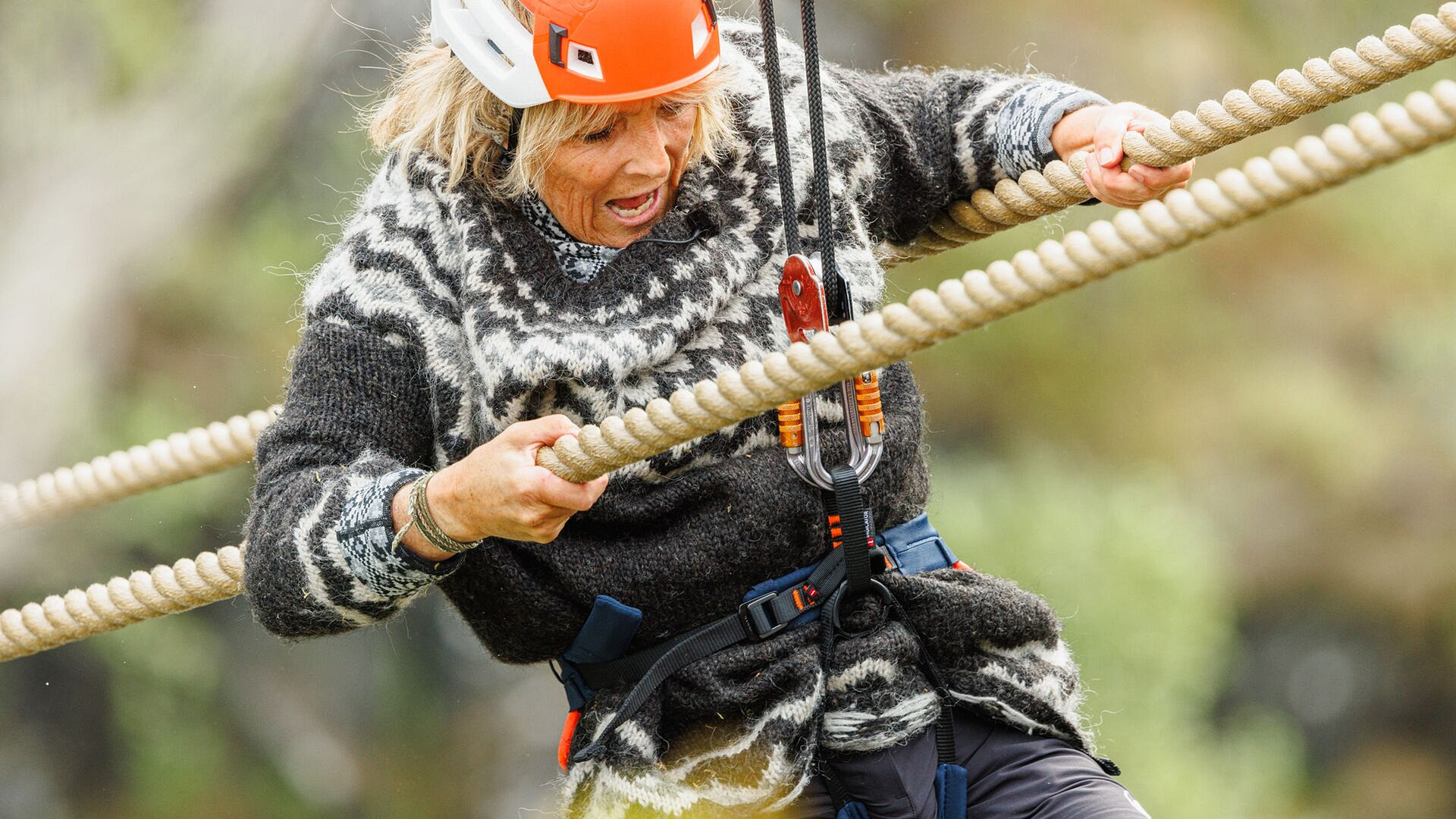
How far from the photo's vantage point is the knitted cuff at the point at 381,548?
1.18 meters

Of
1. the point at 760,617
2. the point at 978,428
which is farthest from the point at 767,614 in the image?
the point at 978,428

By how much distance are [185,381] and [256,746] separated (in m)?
1.08

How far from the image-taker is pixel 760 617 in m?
1.29

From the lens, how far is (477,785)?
15.6 ft

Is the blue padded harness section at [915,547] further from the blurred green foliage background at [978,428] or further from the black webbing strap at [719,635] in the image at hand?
the blurred green foliage background at [978,428]

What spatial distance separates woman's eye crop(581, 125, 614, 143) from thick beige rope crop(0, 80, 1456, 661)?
0.97ft

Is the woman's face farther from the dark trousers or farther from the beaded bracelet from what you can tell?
the dark trousers

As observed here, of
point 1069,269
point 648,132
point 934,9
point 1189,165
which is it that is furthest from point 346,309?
point 934,9

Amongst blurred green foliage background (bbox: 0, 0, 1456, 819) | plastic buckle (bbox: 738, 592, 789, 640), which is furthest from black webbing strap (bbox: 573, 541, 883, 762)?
blurred green foliage background (bbox: 0, 0, 1456, 819)

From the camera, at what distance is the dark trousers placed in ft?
4.17

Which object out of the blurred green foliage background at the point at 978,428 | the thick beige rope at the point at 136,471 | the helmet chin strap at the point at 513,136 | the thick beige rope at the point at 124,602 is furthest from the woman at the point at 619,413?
the blurred green foliage background at the point at 978,428

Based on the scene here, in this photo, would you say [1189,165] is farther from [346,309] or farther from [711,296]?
[346,309]

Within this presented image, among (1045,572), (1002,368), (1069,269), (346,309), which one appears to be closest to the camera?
(1069,269)

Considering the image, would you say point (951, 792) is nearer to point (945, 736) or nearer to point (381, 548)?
point (945, 736)
